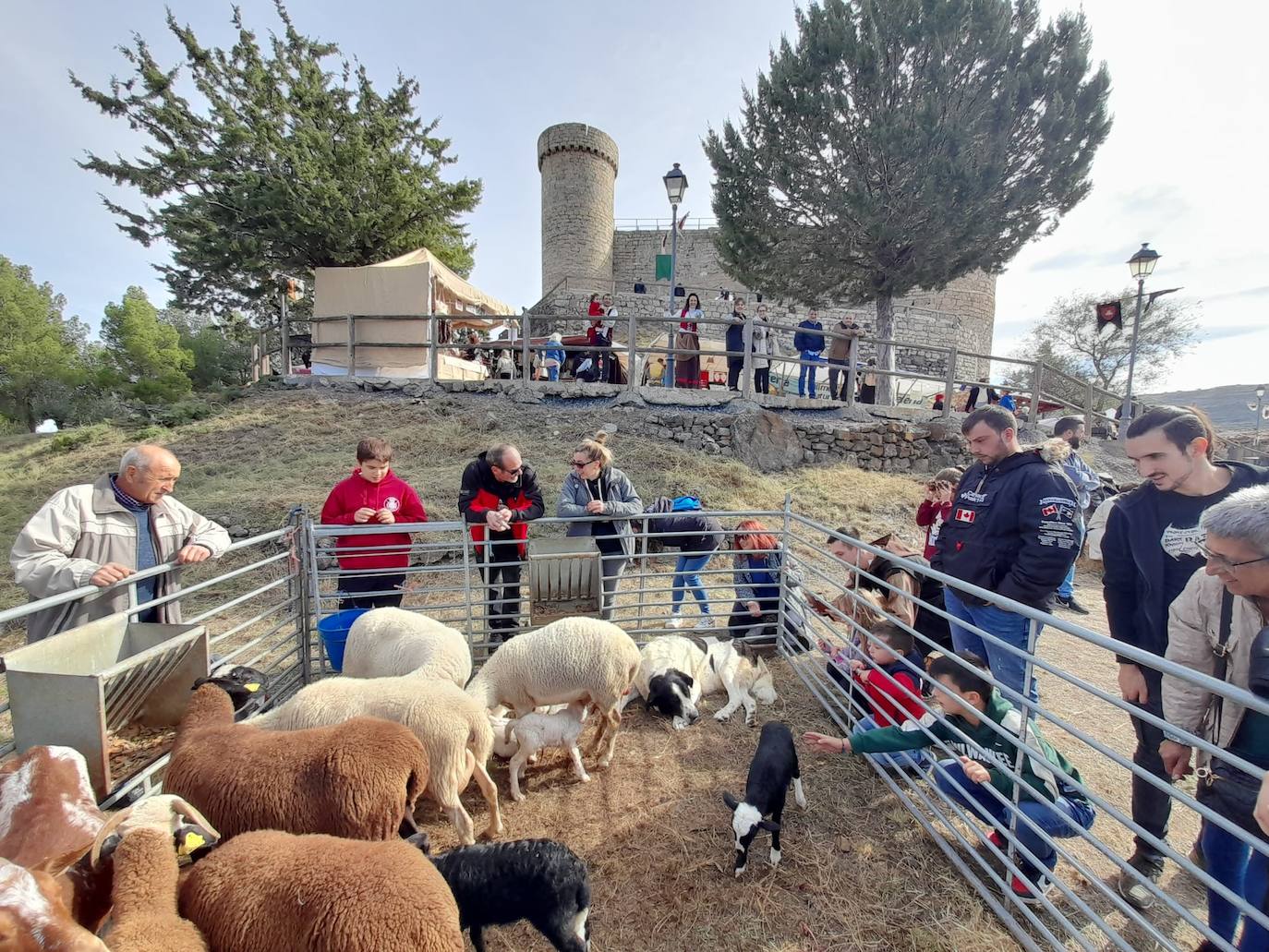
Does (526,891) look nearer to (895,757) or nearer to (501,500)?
(895,757)

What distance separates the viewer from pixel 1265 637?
153 cm

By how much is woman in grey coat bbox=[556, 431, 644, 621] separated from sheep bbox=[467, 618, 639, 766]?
0.91 m

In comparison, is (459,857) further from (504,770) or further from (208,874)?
(504,770)

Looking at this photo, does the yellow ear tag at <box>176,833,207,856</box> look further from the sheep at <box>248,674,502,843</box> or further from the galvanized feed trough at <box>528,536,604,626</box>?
the galvanized feed trough at <box>528,536,604,626</box>

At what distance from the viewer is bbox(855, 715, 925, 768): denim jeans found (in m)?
2.98

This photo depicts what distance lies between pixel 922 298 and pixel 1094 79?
14.9 meters

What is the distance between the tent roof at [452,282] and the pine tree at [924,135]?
8.25m

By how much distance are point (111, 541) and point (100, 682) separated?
49.6 inches

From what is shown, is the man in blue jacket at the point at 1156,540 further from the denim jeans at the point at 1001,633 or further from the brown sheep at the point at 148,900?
the brown sheep at the point at 148,900

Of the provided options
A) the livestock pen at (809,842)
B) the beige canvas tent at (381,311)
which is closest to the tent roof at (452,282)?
the beige canvas tent at (381,311)

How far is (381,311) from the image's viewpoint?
13.1 meters

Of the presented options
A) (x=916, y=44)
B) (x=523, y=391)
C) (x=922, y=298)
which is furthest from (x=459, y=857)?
(x=922, y=298)

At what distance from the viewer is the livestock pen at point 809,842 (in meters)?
2.12

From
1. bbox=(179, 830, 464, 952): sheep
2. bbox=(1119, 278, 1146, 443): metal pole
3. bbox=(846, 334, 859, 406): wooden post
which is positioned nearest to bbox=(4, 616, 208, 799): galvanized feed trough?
bbox=(179, 830, 464, 952): sheep
